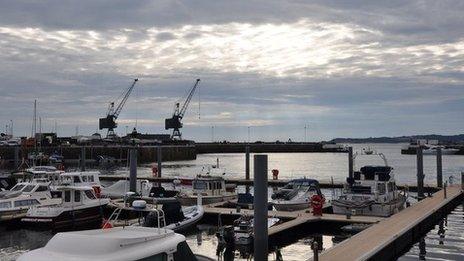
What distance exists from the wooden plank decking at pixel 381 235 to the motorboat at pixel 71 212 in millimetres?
16089

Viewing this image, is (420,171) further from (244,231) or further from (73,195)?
(73,195)

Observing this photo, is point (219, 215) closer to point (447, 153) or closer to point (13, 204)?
point (13, 204)

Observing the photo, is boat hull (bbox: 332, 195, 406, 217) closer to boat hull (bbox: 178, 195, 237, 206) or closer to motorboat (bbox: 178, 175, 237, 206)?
boat hull (bbox: 178, 195, 237, 206)

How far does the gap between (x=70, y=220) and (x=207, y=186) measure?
1039 centimetres

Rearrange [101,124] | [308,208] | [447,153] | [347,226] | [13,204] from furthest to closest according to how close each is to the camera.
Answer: [447,153] → [101,124] → [308,208] → [13,204] → [347,226]

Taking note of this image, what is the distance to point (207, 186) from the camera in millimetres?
37250

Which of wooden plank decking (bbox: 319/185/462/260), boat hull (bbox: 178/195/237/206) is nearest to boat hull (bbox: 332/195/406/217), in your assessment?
wooden plank decking (bbox: 319/185/462/260)

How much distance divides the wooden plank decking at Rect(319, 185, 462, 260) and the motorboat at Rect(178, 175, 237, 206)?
41.9 feet

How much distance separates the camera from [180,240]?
11.0 metres

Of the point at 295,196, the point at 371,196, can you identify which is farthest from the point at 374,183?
the point at 295,196

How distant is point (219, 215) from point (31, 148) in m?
92.9

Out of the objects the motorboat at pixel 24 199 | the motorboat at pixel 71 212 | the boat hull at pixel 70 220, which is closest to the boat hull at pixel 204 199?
the motorboat at pixel 71 212

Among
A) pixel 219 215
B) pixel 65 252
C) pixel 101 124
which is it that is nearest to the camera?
pixel 65 252

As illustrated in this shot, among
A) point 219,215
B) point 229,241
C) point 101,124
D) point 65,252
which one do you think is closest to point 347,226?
point 219,215
